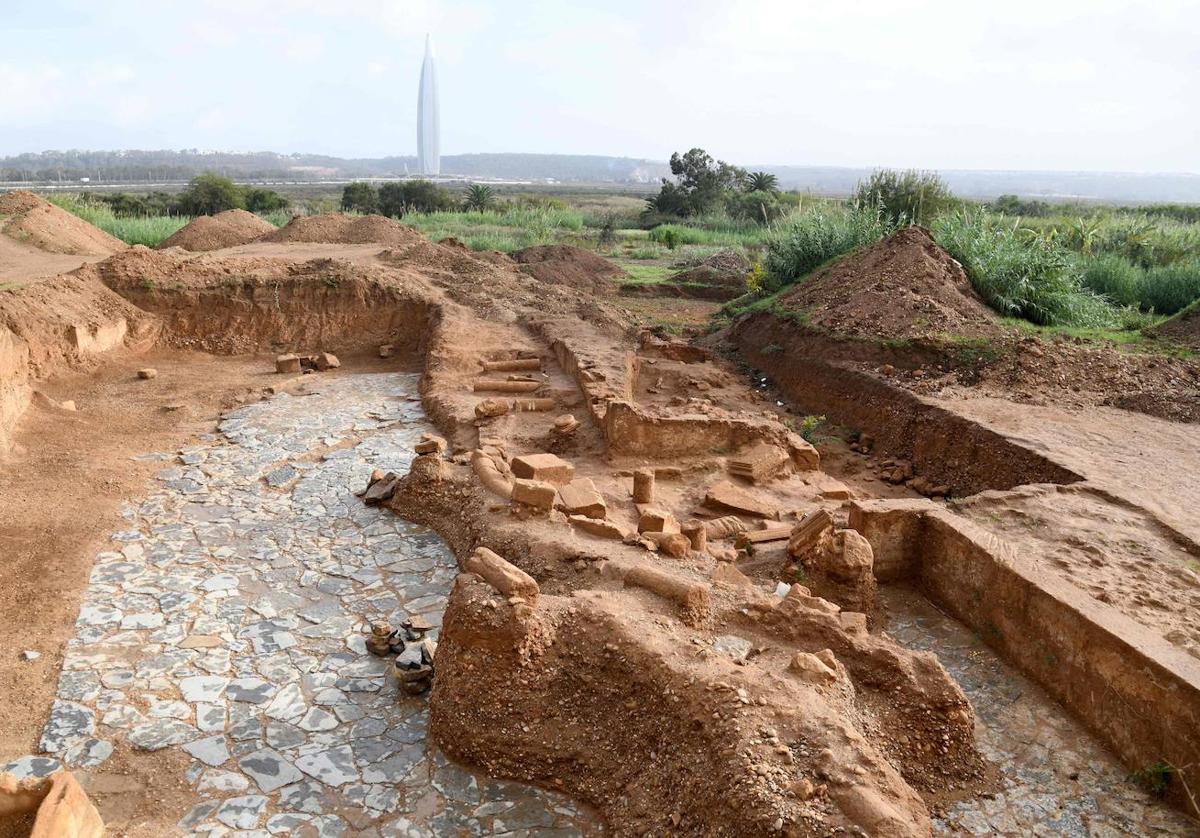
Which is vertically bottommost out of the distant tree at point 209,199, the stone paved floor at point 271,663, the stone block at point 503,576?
the stone paved floor at point 271,663

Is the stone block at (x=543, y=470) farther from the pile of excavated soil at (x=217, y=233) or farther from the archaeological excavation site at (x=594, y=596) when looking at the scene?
the pile of excavated soil at (x=217, y=233)

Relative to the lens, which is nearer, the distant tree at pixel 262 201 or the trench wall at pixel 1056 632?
the trench wall at pixel 1056 632

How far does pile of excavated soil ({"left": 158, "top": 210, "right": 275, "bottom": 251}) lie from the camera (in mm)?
17312

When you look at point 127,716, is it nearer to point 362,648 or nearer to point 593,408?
point 362,648

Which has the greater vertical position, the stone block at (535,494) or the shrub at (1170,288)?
the shrub at (1170,288)

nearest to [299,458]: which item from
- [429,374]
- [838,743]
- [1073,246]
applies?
[429,374]

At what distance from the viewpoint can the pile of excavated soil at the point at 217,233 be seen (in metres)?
17.3

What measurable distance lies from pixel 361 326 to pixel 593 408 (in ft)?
17.3

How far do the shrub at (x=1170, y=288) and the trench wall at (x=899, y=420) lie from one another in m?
6.63

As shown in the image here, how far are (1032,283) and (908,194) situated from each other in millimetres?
5530

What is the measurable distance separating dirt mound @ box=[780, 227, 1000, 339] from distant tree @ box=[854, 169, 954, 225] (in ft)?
13.2

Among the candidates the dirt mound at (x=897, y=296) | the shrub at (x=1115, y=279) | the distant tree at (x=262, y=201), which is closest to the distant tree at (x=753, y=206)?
the distant tree at (x=262, y=201)

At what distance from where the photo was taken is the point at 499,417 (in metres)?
7.88

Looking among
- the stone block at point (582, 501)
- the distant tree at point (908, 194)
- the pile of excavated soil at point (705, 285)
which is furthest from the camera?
the pile of excavated soil at point (705, 285)
